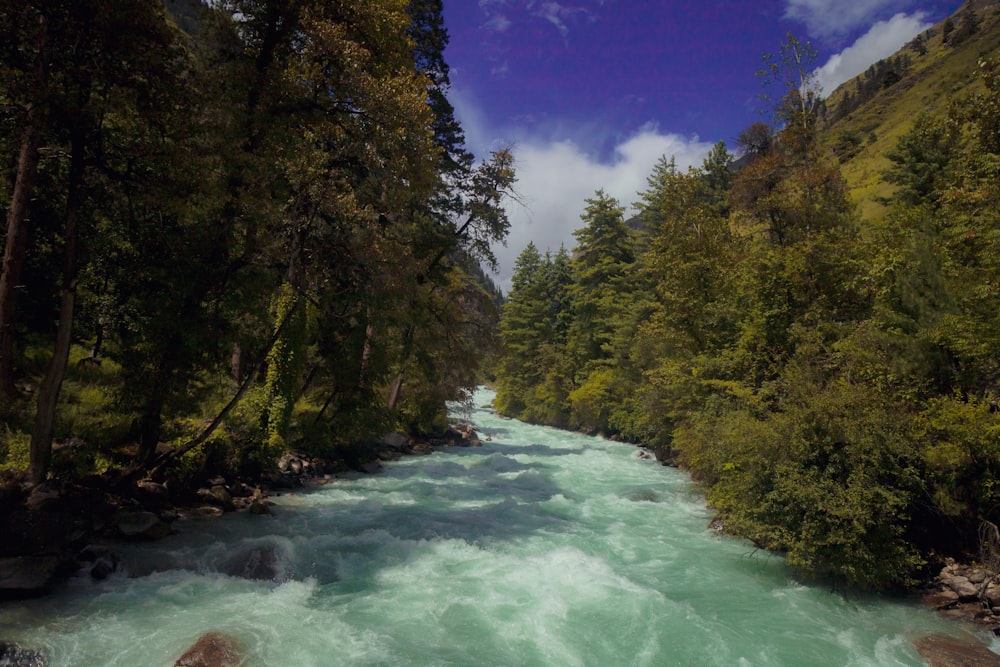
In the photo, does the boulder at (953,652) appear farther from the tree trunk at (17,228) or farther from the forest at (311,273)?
the tree trunk at (17,228)

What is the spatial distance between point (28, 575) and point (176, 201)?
5962 mm

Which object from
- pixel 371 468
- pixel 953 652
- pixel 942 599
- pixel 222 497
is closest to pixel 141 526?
pixel 222 497

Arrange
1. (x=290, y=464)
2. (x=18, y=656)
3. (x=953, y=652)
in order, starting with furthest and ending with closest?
(x=290, y=464) < (x=953, y=652) < (x=18, y=656)

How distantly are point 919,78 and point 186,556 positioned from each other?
120 meters

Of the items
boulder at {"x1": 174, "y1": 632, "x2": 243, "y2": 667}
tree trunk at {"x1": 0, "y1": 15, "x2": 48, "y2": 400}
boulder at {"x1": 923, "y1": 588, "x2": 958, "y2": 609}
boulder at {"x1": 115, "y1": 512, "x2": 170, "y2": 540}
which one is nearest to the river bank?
boulder at {"x1": 115, "y1": 512, "x2": 170, "y2": 540}

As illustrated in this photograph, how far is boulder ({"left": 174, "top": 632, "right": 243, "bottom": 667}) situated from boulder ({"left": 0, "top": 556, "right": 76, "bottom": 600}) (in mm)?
2814

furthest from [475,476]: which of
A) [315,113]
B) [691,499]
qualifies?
[315,113]

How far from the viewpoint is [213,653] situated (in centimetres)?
580

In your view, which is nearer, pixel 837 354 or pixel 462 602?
pixel 462 602

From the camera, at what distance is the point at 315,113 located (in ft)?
34.9

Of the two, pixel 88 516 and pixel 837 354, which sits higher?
pixel 837 354

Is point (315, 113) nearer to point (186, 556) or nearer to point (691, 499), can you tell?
point (186, 556)

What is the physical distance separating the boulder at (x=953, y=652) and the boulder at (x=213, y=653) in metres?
9.11

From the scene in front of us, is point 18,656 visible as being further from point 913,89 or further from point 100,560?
point 913,89
